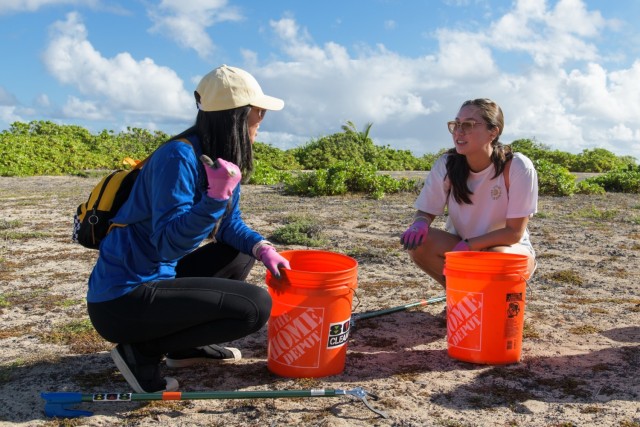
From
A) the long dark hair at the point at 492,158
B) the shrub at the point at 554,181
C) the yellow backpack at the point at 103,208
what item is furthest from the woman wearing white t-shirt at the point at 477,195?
the shrub at the point at 554,181

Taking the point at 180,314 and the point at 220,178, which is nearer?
the point at 220,178

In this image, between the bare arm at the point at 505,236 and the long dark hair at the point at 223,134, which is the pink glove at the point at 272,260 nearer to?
the long dark hair at the point at 223,134

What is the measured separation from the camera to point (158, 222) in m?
2.48

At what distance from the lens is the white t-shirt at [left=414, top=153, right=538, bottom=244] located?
11.5ft

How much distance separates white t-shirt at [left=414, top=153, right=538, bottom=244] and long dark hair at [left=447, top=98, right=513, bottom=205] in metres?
0.03

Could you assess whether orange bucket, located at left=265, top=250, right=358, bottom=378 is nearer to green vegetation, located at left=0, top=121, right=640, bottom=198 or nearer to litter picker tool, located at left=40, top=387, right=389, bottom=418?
litter picker tool, located at left=40, top=387, right=389, bottom=418

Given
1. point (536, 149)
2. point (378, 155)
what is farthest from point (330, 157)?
point (536, 149)

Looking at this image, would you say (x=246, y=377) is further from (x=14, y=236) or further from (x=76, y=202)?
(x=76, y=202)

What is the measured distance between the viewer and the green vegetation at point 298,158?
1152 cm

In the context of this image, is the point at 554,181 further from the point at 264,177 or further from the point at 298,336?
the point at 298,336

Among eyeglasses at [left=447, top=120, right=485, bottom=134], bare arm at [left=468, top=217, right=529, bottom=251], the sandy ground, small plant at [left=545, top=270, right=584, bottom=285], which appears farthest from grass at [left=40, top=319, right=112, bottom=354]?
small plant at [left=545, top=270, right=584, bottom=285]

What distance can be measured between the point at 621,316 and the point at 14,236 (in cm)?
551

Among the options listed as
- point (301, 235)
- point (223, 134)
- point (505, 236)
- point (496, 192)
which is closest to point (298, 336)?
point (223, 134)

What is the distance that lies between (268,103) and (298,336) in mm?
1055
